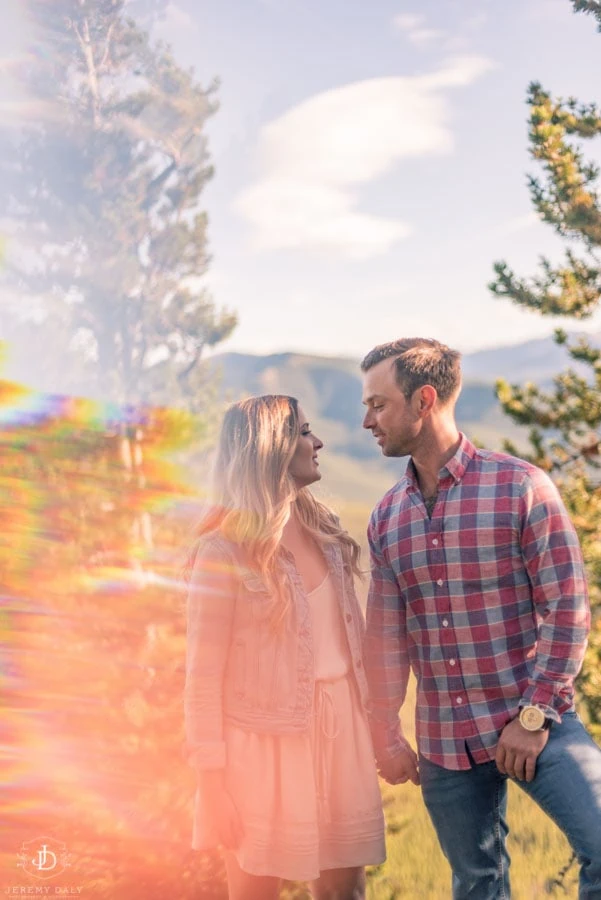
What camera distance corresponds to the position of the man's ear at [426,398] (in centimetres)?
300

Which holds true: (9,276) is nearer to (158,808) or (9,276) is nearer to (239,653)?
(158,808)

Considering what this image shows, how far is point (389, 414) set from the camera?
3010 mm

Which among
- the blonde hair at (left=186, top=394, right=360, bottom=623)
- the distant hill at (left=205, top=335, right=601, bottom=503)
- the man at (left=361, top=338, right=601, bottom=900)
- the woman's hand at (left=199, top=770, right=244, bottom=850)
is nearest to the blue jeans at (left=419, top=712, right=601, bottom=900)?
the man at (left=361, top=338, right=601, bottom=900)

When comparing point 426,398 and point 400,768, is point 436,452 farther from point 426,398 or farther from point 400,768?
point 400,768

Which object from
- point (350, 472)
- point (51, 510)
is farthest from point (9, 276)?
point (350, 472)

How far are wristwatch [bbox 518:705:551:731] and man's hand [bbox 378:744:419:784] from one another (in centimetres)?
60

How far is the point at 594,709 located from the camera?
4.65 metres

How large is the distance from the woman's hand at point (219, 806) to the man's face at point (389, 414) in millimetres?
1334

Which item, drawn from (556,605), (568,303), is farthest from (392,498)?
(568,303)

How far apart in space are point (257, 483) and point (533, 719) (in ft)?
4.19

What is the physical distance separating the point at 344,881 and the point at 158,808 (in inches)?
115

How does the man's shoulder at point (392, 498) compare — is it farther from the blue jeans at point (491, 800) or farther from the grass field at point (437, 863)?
the grass field at point (437, 863)

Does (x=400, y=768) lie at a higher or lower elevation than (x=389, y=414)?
lower

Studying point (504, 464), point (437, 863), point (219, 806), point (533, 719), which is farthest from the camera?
point (437, 863)
